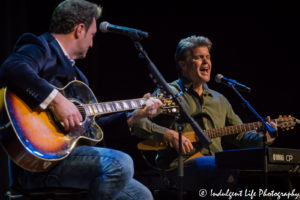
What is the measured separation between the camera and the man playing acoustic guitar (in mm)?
3436

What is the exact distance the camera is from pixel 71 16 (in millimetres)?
2654

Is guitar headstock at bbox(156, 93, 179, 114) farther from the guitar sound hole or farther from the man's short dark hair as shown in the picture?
the man's short dark hair

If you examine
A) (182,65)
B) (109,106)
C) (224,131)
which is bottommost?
(224,131)

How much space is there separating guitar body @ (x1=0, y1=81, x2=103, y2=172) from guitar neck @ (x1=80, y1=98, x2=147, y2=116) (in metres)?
0.21

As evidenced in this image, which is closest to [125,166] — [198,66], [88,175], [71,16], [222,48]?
[88,175]

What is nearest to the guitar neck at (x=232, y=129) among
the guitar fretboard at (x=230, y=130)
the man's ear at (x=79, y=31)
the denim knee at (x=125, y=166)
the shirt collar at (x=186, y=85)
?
the guitar fretboard at (x=230, y=130)

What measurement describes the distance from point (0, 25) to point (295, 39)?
4261 mm

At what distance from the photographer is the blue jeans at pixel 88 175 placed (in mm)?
2129

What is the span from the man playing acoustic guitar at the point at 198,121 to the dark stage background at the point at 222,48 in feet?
2.73

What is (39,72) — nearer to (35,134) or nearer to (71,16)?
(35,134)

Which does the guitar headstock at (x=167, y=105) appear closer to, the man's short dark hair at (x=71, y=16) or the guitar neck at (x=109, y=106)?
the guitar neck at (x=109, y=106)

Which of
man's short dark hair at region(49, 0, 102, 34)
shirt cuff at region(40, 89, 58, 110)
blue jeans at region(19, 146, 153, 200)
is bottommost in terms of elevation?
blue jeans at region(19, 146, 153, 200)

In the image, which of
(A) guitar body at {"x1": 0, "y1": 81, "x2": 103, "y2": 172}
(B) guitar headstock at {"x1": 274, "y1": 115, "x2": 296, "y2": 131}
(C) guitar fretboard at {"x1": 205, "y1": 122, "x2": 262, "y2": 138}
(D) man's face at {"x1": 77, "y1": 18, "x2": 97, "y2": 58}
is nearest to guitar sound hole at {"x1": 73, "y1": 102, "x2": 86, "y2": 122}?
(A) guitar body at {"x1": 0, "y1": 81, "x2": 103, "y2": 172}

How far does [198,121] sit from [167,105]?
117cm
